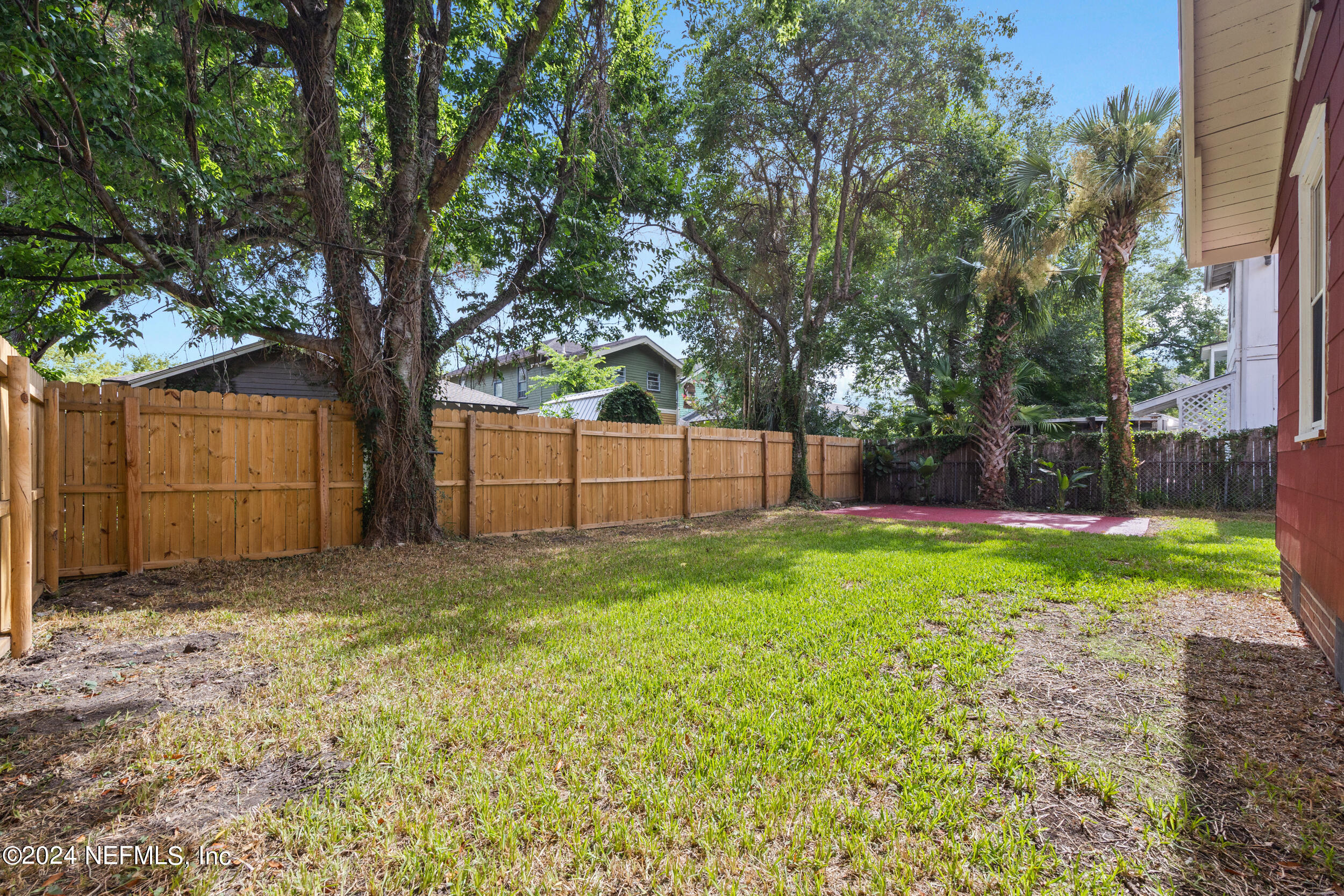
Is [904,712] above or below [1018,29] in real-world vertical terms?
below

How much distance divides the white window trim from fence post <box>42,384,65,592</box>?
311 inches

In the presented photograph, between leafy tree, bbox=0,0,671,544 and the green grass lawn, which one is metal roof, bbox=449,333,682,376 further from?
the green grass lawn

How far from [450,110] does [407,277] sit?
5.09 metres

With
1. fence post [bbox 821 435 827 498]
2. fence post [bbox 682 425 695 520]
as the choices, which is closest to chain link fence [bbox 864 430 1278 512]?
fence post [bbox 821 435 827 498]

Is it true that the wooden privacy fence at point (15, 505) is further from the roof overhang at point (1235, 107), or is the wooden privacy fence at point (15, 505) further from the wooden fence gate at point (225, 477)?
the roof overhang at point (1235, 107)

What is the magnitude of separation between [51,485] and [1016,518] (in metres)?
13.4

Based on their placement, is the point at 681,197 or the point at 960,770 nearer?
the point at 960,770

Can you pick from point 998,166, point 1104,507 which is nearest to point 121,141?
point 998,166

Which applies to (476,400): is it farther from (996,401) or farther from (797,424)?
(996,401)

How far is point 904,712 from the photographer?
2574 millimetres

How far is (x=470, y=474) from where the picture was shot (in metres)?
7.75

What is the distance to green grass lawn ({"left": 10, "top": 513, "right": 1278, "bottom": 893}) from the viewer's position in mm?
1642

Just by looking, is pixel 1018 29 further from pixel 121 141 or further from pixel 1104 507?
pixel 121 141

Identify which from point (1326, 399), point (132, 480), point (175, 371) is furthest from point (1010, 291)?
point (175, 371)
